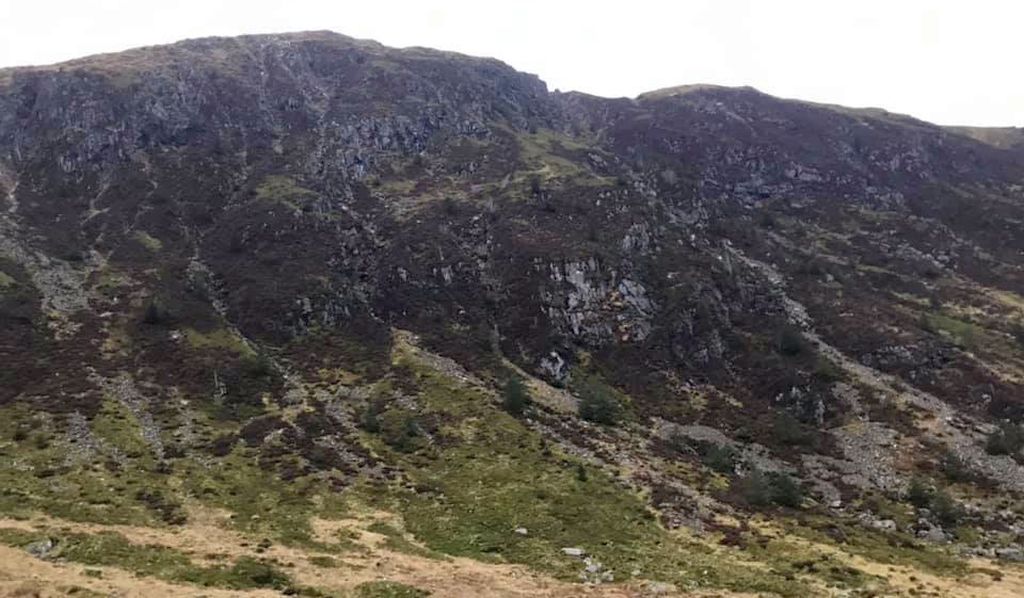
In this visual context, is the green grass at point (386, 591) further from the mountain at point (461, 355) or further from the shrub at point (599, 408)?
the shrub at point (599, 408)

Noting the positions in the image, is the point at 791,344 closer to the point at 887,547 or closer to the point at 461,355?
the point at 461,355

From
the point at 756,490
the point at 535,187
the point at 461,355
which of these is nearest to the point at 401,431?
the point at 461,355

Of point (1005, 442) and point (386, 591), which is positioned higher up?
point (1005, 442)

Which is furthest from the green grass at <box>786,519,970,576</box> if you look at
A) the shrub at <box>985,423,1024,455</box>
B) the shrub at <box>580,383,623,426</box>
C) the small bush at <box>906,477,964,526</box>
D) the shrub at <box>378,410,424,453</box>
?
the shrub at <box>378,410,424,453</box>

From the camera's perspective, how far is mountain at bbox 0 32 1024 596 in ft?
171

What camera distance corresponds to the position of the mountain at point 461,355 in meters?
52.0

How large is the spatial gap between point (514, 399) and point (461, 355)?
59.1ft

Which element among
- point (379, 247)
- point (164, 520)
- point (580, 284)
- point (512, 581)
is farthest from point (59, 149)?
point (512, 581)

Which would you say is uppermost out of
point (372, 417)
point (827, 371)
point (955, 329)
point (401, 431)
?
point (955, 329)

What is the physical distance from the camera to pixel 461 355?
100938 mm

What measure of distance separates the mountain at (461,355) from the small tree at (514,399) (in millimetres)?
920

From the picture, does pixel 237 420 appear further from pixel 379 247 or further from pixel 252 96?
pixel 252 96

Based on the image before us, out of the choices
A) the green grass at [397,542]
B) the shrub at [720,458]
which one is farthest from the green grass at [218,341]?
the shrub at [720,458]

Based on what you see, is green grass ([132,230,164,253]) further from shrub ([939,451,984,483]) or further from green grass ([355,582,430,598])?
shrub ([939,451,984,483])
